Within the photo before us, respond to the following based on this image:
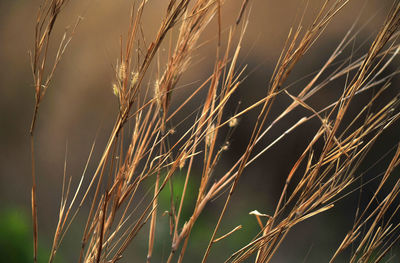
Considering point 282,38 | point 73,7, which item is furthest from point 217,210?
point 73,7

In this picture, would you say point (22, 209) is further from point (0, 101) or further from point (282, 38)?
point (282, 38)

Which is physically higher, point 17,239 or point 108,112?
point 108,112

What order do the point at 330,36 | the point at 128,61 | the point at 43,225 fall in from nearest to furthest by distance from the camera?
1. the point at 128,61
2. the point at 330,36
3. the point at 43,225

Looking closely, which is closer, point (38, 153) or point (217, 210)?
point (217, 210)

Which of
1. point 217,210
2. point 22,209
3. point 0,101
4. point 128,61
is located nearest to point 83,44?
point 0,101

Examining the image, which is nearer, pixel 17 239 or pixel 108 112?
pixel 17 239

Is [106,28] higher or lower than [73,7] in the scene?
lower

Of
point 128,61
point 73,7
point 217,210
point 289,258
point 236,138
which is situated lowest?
point 289,258

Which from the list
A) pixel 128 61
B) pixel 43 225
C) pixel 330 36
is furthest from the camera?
pixel 43 225
